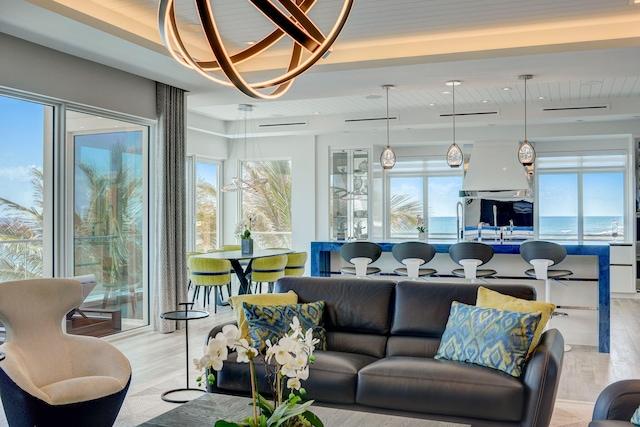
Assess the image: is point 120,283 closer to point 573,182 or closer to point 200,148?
point 200,148

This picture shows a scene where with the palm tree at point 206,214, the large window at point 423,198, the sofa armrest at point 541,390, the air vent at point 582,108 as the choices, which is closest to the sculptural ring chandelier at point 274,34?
the sofa armrest at point 541,390

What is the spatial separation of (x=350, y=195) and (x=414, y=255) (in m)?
4.32

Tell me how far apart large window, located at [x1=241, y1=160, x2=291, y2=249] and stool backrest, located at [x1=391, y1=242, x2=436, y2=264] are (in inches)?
189

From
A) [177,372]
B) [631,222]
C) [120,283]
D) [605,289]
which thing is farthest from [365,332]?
[631,222]

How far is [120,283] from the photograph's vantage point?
609cm

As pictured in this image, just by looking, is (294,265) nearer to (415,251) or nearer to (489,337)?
(415,251)

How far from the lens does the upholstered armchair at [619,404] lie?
2.44 meters

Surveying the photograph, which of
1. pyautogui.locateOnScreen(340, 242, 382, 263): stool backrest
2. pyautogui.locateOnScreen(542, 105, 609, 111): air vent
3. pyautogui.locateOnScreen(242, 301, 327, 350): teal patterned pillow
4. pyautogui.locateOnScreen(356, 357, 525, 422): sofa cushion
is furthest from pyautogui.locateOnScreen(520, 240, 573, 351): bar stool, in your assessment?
pyautogui.locateOnScreen(542, 105, 609, 111): air vent

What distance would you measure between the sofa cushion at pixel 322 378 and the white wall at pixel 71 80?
2994 mm

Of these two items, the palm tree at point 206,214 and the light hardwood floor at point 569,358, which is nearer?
the light hardwood floor at point 569,358

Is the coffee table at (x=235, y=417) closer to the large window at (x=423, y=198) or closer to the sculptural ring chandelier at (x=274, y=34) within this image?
the sculptural ring chandelier at (x=274, y=34)

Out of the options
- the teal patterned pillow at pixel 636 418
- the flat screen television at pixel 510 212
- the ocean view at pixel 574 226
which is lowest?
the teal patterned pillow at pixel 636 418

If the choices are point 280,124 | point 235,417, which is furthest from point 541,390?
point 280,124

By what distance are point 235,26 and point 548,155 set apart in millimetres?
6727
